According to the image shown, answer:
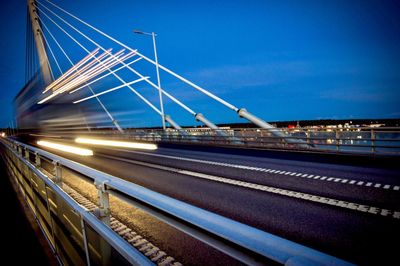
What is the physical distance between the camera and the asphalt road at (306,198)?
4316mm

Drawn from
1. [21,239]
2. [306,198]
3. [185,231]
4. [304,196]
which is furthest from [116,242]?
[304,196]

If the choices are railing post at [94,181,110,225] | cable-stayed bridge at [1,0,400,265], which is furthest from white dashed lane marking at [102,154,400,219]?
railing post at [94,181,110,225]

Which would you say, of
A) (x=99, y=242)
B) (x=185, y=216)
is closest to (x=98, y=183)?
(x=99, y=242)

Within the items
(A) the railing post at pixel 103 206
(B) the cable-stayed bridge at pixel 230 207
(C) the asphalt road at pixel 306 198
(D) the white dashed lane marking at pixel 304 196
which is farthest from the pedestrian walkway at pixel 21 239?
(D) the white dashed lane marking at pixel 304 196

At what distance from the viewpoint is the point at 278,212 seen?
571 cm

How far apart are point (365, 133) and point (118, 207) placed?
507 inches

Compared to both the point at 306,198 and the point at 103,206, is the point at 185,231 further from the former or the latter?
the point at 306,198

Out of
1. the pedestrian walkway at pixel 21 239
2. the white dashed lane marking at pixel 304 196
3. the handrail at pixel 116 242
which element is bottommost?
the white dashed lane marking at pixel 304 196

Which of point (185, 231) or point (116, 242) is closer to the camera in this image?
point (185, 231)

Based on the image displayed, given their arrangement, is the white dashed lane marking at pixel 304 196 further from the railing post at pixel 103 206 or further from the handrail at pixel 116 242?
the handrail at pixel 116 242

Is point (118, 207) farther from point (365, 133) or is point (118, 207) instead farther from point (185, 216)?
point (365, 133)

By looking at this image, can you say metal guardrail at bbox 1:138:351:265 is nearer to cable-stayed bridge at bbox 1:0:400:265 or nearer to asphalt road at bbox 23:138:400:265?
cable-stayed bridge at bbox 1:0:400:265

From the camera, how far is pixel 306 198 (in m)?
6.55

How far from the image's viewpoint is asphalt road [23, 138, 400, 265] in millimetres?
4316
